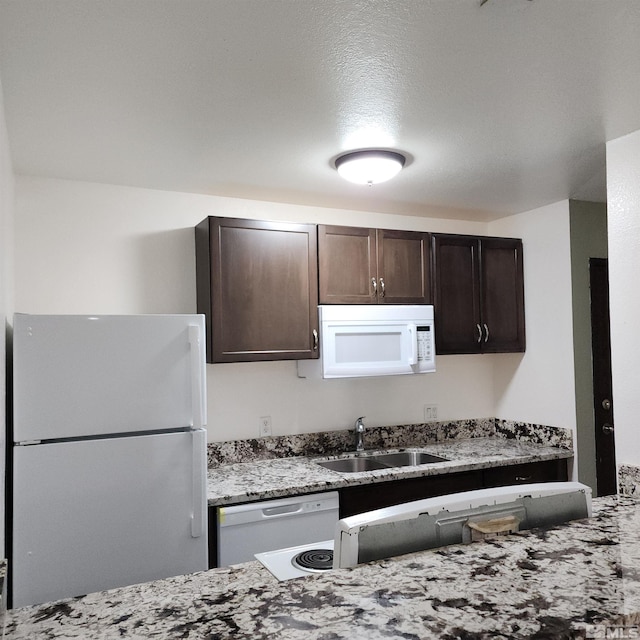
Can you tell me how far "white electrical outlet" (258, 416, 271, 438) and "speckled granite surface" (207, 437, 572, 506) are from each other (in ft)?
0.53

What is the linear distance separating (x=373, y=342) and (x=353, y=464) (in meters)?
0.74

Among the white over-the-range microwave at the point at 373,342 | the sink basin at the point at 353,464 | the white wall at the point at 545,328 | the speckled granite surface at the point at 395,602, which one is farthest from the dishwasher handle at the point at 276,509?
the white wall at the point at 545,328

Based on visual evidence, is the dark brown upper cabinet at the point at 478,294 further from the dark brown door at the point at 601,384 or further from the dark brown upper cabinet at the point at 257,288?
the dark brown upper cabinet at the point at 257,288

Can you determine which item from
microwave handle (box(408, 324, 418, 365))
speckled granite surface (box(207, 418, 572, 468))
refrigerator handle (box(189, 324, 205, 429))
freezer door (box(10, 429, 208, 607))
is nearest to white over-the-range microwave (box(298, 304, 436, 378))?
microwave handle (box(408, 324, 418, 365))

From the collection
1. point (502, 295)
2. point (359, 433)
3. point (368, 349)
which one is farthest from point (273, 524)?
point (502, 295)

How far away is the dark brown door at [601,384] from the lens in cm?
358

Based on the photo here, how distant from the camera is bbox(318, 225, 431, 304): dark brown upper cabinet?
3.27 metres

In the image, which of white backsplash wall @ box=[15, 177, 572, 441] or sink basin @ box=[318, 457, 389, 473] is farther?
sink basin @ box=[318, 457, 389, 473]

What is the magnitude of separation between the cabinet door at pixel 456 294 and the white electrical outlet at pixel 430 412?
492mm

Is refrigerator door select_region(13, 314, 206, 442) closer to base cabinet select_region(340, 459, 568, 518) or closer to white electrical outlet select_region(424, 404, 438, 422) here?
base cabinet select_region(340, 459, 568, 518)

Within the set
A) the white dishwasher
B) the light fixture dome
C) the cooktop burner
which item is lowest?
the white dishwasher

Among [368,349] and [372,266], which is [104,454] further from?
[372,266]

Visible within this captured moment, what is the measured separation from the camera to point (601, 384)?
361cm

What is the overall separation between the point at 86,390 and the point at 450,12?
1841mm
